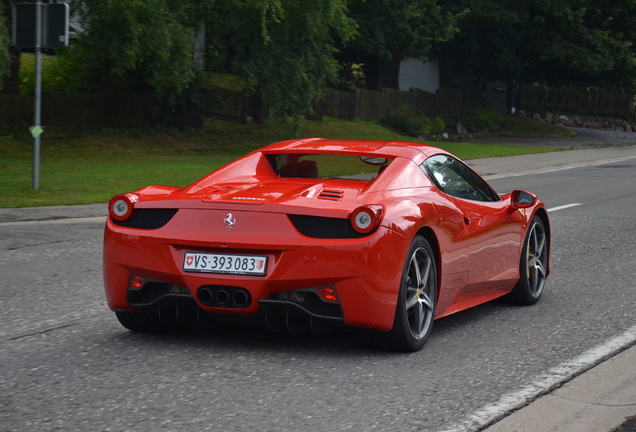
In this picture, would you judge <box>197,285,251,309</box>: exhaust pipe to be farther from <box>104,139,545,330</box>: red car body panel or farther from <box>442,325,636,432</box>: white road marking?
<box>442,325,636,432</box>: white road marking

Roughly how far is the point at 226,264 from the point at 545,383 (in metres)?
1.78

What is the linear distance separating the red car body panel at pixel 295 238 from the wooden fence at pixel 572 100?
5232 cm

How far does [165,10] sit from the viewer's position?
2583cm

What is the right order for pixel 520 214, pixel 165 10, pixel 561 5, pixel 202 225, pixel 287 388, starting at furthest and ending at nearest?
pixel 561 5
pixel 165 10
pixel 520 214
pixel 202 225
pixel 287 388

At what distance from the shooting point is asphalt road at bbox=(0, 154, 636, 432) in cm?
468

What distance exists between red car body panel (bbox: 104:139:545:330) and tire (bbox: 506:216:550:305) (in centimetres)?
126

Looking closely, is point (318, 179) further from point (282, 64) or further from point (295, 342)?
point (282, 64)

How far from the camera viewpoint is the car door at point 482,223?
22.9 ft

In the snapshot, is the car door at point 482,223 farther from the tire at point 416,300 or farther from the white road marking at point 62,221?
the white road marking at point 62,221

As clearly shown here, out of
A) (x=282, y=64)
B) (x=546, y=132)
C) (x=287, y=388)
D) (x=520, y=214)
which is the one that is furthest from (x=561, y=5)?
(x=287, y=388)

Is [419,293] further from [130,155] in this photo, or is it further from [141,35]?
[130,155]

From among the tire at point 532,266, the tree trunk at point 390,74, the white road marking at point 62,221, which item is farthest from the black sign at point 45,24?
the tree trunk at point 390,74

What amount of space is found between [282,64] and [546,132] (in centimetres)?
2272

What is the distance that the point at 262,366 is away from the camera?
18.6 feet
